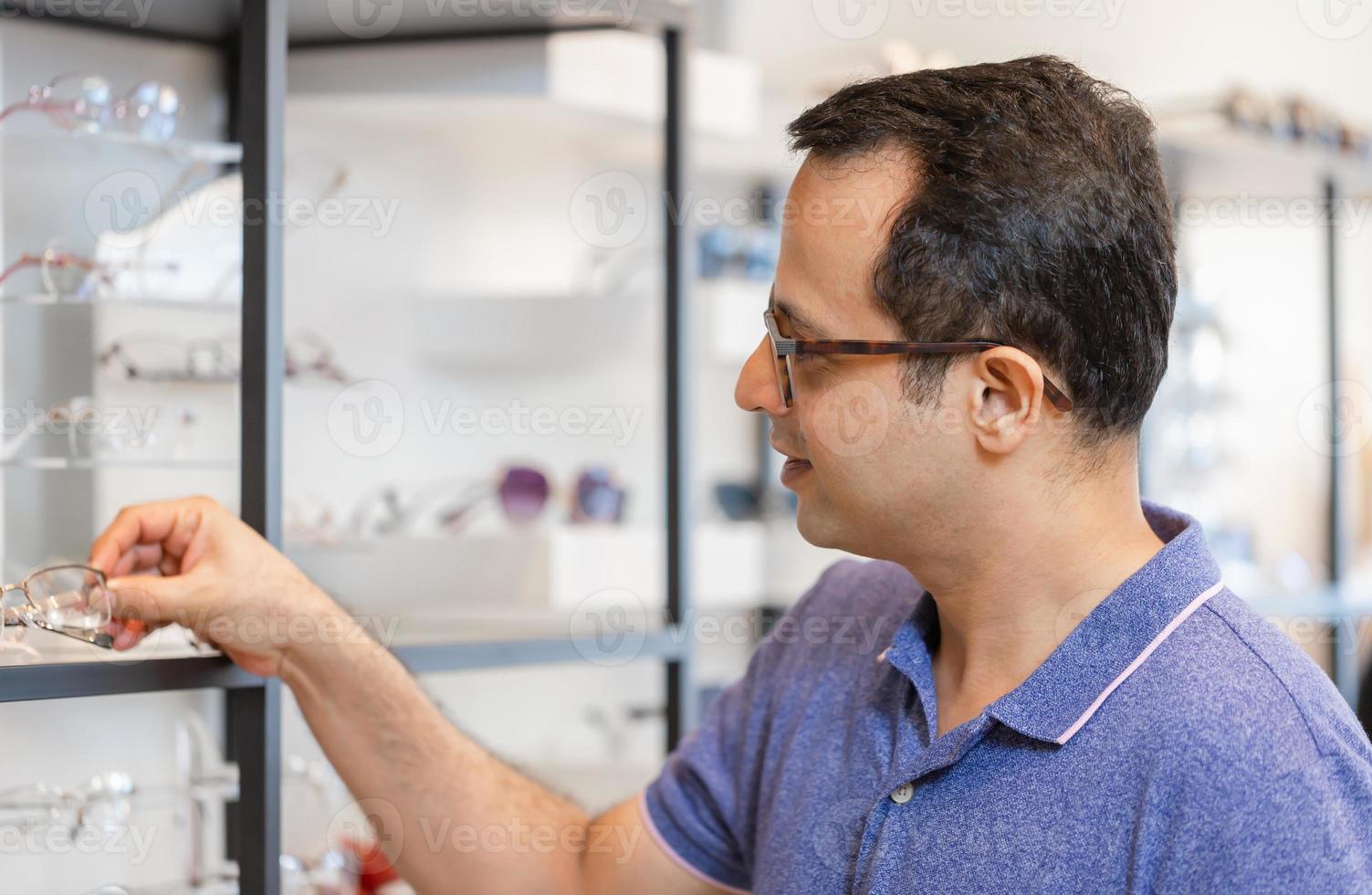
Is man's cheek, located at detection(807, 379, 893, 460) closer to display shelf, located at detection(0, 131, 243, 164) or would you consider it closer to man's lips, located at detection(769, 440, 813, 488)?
man's lips, located at detection(769, 440, 813, 488)

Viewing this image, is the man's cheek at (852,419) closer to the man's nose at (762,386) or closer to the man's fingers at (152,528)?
the man's nose at (762,386)

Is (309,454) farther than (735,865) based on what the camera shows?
Yes

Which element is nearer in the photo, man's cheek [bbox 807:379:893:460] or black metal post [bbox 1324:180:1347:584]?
man's cheek [bbox 807:379:893:460]

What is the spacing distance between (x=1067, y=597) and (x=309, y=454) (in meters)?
1.23

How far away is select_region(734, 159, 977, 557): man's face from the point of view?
105 cm

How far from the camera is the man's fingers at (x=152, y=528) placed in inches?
43.6

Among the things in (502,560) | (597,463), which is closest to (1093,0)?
(597,463)

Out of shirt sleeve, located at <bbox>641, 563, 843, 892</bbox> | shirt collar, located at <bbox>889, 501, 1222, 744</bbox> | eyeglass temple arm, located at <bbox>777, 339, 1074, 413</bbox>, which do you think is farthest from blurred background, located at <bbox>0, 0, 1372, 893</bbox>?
A: shirt collar, located at <bbox>889, 501, 1222, 744</bbox>

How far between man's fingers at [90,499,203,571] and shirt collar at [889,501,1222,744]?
671mm

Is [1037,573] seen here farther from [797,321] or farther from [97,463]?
[97,463]

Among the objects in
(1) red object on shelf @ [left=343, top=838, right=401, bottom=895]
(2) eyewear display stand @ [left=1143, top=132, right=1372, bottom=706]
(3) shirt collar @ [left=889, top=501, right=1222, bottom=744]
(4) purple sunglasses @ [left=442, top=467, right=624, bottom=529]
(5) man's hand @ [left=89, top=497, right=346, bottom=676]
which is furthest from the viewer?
(2) eyewear display stand @ [left=1143, top=132, right=1372, bottom=706]

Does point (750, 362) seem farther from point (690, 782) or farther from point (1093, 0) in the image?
point (1093, 0)

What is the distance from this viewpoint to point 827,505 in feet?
3.59

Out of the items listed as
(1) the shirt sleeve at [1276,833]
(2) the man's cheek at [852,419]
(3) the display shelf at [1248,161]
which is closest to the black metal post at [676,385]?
(2) the man's cheek at [852,419]
